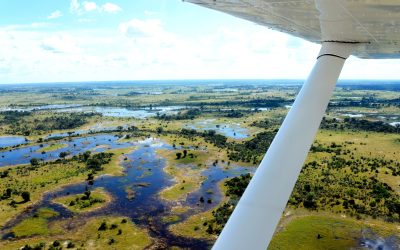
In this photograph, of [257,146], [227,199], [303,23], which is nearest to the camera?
[303,23]

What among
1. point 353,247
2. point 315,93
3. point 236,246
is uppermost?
point 315,93

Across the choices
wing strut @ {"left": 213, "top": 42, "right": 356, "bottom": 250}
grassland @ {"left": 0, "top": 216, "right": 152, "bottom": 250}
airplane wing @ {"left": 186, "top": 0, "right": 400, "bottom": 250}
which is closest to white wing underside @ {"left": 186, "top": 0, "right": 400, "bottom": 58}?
airplane wing @ {"left": 186, "top": 0, "right": 400, "bottom": 250}

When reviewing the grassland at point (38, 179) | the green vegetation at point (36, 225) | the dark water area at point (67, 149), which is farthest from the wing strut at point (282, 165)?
the dark water area at point (67, 149)

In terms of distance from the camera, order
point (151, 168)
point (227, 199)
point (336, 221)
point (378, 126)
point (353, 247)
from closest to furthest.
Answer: point (353, 247)
point (336, 221)
point (227, 199)
point (151, 168)
point (378, 126)

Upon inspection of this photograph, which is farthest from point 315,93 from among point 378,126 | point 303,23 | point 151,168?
point 378,126

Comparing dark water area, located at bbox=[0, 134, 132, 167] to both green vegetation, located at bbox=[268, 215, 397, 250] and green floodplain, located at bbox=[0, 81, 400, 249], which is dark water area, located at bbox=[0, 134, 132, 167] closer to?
green floodplain, located at bbox=[0, 81, 400, 249]

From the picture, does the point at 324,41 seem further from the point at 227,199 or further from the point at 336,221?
the point at 227,199

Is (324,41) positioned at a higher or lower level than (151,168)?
higher

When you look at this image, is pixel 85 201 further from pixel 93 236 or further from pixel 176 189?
pixel 176 189
